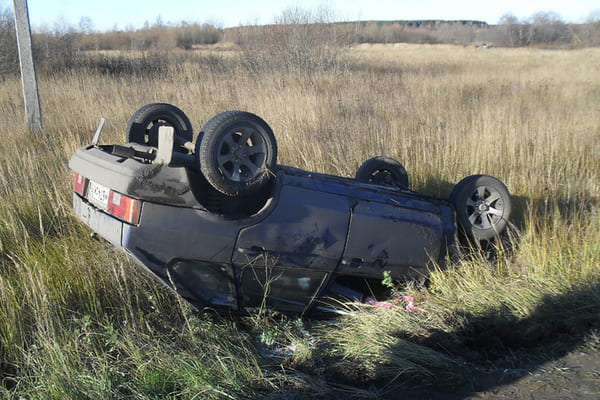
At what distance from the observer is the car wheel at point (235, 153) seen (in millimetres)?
3000

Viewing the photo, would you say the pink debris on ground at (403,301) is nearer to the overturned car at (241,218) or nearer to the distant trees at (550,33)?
the overturned car at (241,218)

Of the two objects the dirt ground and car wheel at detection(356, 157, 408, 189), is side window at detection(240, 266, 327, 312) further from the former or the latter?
car wheel at detection(356, 157, 408, 189)

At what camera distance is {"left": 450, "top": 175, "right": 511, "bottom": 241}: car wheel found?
168 inches

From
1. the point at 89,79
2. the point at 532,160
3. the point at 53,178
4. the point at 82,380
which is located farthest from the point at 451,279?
the point at 89,79

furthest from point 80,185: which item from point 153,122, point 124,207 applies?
point 153,122

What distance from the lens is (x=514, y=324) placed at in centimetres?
349

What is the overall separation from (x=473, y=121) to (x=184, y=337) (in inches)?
246

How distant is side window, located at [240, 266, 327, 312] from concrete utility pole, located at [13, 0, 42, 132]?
6.79 meters

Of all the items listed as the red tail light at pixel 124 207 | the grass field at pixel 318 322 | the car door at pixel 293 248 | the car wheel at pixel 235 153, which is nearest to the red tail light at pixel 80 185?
the red tail light at pixel 124 207

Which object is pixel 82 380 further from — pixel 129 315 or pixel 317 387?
pixel 317 387

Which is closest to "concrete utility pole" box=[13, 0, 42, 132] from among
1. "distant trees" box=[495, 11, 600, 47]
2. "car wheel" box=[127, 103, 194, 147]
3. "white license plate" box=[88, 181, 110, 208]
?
"car wheel" box=[127, 103, 194, 147]

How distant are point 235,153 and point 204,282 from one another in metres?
0.89

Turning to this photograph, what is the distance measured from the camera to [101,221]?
10.2ft

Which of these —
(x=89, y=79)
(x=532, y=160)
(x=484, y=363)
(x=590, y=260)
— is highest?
(x=89, y=79)
